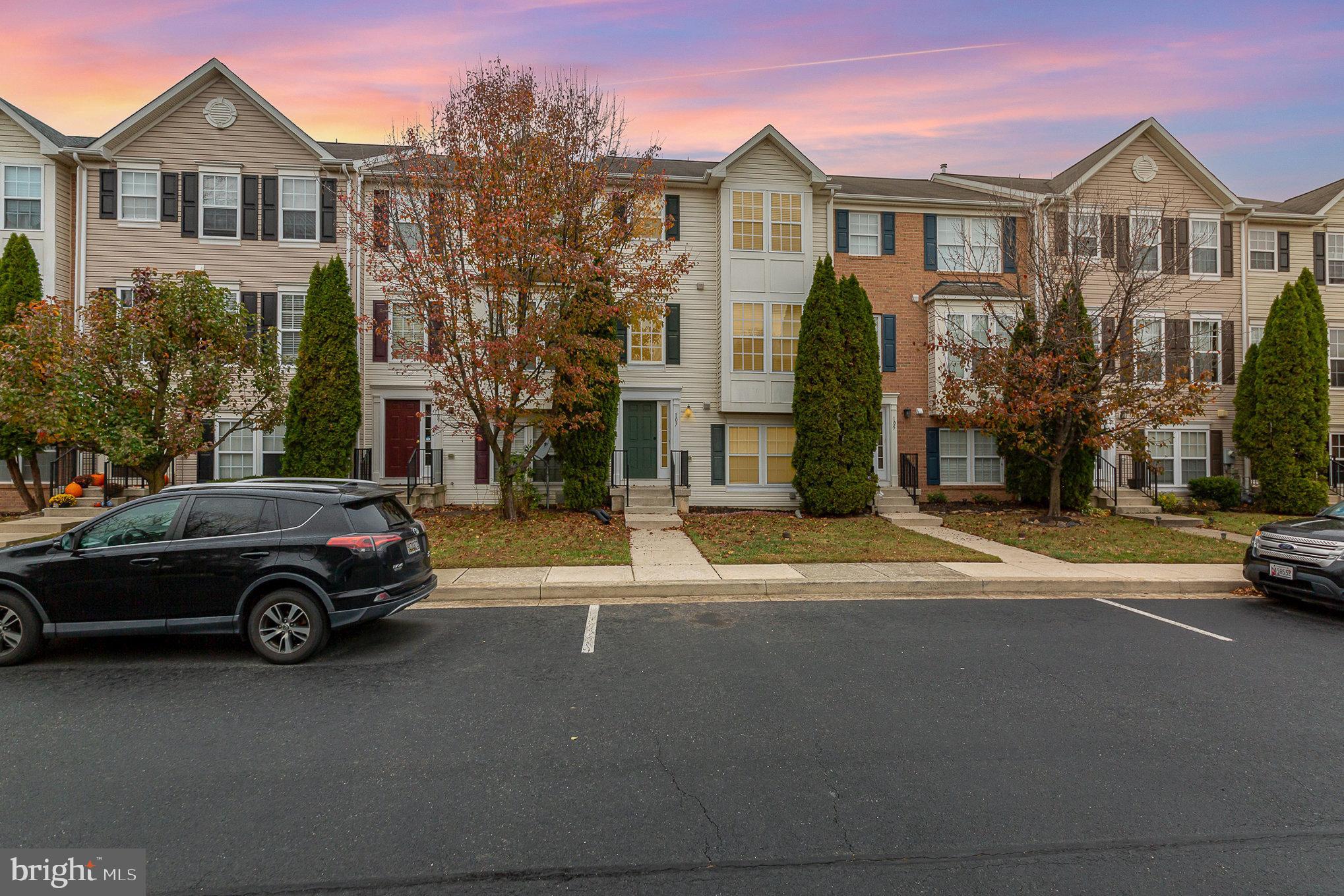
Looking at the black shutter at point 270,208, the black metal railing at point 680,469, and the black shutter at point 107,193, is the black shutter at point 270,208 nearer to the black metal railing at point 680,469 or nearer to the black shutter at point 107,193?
the black shutter at point 107,193

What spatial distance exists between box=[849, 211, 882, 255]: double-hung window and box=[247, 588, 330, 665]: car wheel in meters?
17.7

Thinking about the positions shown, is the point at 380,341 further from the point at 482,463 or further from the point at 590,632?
the point at 590,632

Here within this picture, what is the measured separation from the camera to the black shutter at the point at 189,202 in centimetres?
1681

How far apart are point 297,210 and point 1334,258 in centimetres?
3288

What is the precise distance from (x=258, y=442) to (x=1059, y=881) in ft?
64.3

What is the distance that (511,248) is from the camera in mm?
12328

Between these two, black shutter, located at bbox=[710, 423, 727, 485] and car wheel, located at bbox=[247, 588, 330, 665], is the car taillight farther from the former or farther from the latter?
black shutter, located at bbox=[710, 423, 727, 485]

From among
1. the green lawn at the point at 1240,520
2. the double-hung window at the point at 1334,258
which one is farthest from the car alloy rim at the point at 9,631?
the double-hung window at the point at 1334,258

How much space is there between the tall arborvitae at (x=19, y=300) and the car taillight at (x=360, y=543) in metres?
14.1

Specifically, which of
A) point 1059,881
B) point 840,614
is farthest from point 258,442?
point 1059,881

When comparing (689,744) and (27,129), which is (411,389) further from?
(689,744)

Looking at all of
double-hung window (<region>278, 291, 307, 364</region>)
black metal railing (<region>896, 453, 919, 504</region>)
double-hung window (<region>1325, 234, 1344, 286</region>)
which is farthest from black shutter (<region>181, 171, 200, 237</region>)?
double-hung window (<region>1325, 234, 1344, 286</region>)

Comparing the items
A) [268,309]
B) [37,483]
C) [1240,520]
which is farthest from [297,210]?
[1240,520]

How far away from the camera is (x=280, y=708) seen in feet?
15.8
